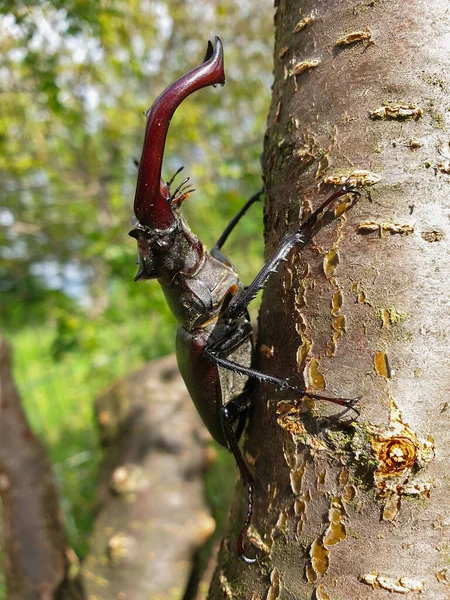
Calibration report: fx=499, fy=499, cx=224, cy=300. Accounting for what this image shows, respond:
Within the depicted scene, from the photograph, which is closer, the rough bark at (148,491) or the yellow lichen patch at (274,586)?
the yellow lichen patch at (274,586)

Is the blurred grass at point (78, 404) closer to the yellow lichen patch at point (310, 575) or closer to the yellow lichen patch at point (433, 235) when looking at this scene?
the yellow lichen patch at point (310, 575)

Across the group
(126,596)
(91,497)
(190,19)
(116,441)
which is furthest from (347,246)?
(190,19)

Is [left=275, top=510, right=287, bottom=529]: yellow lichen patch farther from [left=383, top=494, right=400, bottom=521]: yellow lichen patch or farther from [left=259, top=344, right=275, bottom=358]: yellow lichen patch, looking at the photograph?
[left=259, top=344, right=275, bottom=358]: yellow lichen patch

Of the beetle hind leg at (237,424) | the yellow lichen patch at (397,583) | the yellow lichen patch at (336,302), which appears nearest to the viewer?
the yellow lichen patch at (397,583)

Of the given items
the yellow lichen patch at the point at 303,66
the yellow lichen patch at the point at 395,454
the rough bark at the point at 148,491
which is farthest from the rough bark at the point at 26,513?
the yellow lichen patch at the point at 303,66

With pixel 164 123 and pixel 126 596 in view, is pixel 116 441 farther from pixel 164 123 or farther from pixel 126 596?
pixel 164 123
